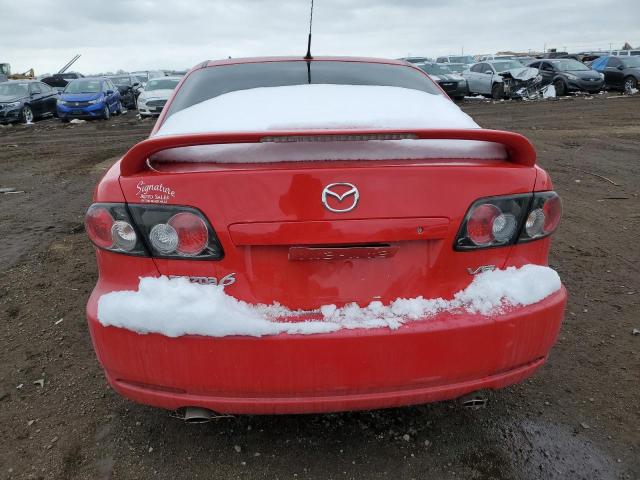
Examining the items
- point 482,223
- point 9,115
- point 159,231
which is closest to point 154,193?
point 159,231

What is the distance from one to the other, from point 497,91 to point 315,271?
2183 cm

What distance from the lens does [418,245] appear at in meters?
1.89

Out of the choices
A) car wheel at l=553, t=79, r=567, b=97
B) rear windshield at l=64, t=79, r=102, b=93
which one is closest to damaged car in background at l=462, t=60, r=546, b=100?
car wheel at l=553, t=79, r=567, b=97

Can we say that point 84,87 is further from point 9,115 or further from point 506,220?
point 506,220

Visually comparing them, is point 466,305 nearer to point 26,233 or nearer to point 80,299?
point 80,299

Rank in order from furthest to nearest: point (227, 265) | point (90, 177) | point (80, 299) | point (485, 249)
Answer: point (90, 177) → point (80, 299) → point (485, 249) → point (227, 265)

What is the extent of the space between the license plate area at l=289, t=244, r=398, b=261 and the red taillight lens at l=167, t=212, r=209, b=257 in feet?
1.00

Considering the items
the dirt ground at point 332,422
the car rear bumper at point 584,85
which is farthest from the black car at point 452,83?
the dirt ground at point 332,422

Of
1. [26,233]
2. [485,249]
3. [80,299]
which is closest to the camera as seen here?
[485,249]

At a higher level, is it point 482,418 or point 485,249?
point 485,249

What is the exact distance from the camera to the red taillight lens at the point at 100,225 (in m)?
1.91

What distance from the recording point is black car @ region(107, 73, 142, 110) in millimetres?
22922

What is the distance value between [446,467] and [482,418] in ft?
1.32

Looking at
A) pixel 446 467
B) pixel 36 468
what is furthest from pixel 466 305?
pixel 36 468
